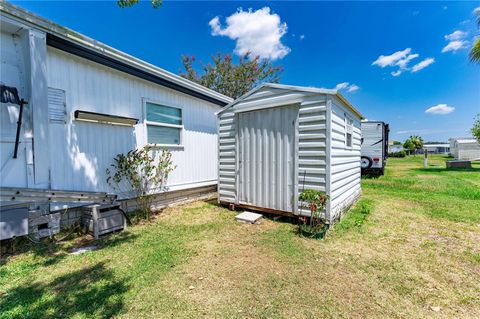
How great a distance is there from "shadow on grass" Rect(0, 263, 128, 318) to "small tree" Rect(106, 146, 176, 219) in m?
2.30

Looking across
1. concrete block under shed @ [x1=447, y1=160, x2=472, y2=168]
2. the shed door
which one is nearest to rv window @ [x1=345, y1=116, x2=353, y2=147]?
the shed door

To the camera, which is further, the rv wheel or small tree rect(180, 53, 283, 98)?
small tree rect(180, 53, 283, 98)

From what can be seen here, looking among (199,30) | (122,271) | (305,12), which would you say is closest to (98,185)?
(122,271)

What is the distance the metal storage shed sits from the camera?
4164mm

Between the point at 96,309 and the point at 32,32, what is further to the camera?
the point at 32,32

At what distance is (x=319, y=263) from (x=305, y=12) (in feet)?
34.7

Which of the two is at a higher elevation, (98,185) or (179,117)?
(179,117)

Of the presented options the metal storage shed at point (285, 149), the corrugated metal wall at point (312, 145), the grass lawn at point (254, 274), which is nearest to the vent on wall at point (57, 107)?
the grass lawn at point (254, 274)

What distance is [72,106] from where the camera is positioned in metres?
3.97

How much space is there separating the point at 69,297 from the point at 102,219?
1.74 meters

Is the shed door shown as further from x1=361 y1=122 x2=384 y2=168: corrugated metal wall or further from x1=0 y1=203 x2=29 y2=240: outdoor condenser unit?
x1=361 y1=122 x2=384 y2=168: corrugated metal wall

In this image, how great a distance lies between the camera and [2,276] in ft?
8.52

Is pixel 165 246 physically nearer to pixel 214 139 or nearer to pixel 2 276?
pixel 2 276

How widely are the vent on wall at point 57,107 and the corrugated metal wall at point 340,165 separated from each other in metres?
4.80
